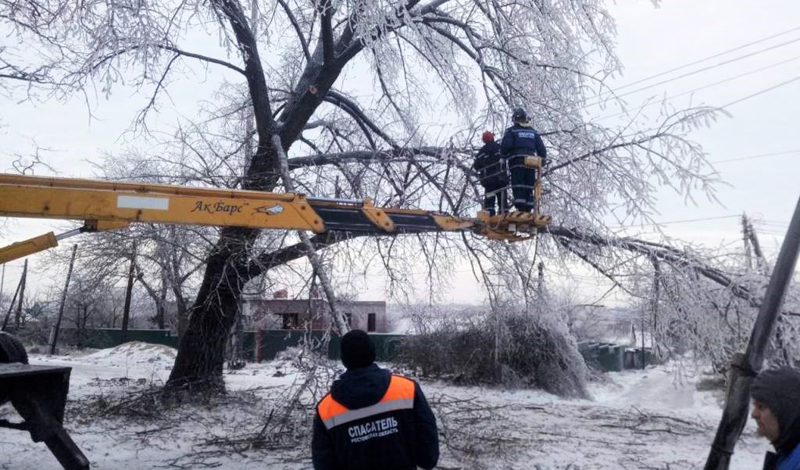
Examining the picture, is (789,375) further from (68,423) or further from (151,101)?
(151,101)

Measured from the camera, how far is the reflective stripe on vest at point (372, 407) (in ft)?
12.3

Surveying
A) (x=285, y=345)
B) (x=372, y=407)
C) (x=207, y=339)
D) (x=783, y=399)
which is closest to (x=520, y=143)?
(x=372, y=407)

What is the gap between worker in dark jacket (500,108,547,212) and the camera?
24.5 ft

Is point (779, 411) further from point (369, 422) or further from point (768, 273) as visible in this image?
point (768, 273)

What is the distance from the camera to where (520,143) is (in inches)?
300

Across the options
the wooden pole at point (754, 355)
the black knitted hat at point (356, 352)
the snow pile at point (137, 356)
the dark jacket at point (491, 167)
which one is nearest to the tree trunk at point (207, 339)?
the dark jacket at point (491, 167)

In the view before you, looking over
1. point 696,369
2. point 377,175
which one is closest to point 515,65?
point 377,175

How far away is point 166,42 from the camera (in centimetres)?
989

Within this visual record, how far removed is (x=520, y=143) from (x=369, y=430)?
4.56 m

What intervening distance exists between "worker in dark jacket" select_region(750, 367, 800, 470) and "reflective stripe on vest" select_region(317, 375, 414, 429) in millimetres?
1662

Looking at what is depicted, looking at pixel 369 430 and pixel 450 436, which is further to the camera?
pixel 450 436

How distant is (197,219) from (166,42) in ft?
15.0

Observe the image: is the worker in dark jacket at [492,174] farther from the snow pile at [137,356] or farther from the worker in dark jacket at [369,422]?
the snow pile at [137,356]

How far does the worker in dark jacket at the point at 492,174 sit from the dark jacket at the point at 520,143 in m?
0.21
